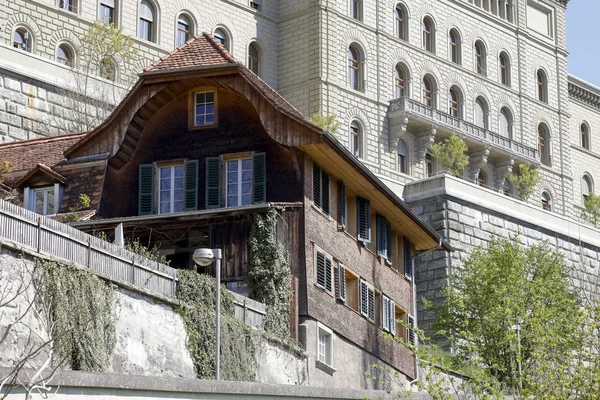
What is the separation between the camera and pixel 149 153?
3528cm

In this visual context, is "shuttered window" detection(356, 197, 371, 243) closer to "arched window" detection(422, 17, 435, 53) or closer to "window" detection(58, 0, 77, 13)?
"window" detection(58, 0, 77, 13)

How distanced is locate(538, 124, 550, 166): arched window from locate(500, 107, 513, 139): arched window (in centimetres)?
293

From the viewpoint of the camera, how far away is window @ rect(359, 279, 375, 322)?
3619cm

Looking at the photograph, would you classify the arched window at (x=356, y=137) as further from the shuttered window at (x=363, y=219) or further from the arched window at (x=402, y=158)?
the shuttered window at (x=363, y=219)

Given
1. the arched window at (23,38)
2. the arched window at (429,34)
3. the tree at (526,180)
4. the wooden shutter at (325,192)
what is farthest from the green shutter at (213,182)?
the arched window at (429,34)

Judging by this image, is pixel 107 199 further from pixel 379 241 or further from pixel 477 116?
pixel 477 116

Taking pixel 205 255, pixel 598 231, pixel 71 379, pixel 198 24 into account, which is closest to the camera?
pixel 71 379

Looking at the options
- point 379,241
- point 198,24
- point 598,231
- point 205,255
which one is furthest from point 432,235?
point 198,24

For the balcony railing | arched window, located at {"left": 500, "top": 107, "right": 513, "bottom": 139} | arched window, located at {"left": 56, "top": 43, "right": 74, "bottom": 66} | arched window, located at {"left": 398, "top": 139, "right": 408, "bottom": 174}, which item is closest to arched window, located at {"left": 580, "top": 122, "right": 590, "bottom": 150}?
arched window, located at {"left": 500, "top": 107, "right": 513, "bottom": 139}

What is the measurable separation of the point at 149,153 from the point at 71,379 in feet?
63.1

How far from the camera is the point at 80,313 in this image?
23188 mm

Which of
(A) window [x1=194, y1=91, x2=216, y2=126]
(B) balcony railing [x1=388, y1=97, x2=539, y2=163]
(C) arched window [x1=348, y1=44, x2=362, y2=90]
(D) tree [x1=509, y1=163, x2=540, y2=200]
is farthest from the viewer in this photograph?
(D) tree [x1=509, y1=163, x2=540, y2=200]

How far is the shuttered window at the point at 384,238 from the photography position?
38312 mm

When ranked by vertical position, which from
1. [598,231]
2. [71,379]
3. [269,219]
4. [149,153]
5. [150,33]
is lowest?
[71,379]
